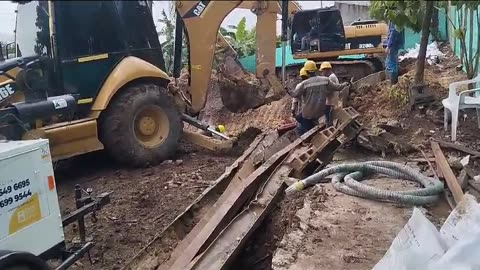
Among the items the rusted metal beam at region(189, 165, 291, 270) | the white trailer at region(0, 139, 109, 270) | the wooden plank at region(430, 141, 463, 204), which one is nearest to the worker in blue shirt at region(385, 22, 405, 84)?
the wooden plank at region(430, 141, 463, 204)

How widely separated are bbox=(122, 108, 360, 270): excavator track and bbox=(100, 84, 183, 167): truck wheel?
1.38m

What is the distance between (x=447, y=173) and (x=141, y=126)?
12.2 feet

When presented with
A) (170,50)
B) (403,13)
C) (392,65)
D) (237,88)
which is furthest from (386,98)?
(170,50)

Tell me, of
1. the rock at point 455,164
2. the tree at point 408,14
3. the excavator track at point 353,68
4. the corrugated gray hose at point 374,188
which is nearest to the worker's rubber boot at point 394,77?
the tree at point 408,14

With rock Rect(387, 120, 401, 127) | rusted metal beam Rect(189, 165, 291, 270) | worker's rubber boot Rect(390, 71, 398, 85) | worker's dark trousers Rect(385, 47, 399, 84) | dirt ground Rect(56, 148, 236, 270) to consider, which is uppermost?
worker's dark trousers Rect(385, 47, 399, 84)

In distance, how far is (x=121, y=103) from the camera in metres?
6.49

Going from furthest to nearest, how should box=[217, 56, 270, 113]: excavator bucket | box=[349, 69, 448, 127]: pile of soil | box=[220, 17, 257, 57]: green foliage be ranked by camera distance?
box=[217, 56, 270, 113]: excavator bucket, box=[220, 17, 257, 57]: green foliage, box=[349, 69, 448, 127]: pile of soil

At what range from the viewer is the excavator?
4.62 meters

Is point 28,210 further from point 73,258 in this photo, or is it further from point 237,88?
point 237,88

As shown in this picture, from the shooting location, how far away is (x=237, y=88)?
9820 mm

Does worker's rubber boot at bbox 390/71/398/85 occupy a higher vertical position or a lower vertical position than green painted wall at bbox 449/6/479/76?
lower

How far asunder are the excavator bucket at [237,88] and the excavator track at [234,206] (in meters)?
3.46

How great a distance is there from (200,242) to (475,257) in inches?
81.1

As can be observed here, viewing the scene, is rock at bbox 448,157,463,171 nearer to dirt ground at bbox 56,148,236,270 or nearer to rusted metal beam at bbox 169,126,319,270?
rusted metal beam at bbox 169,126,319,270
